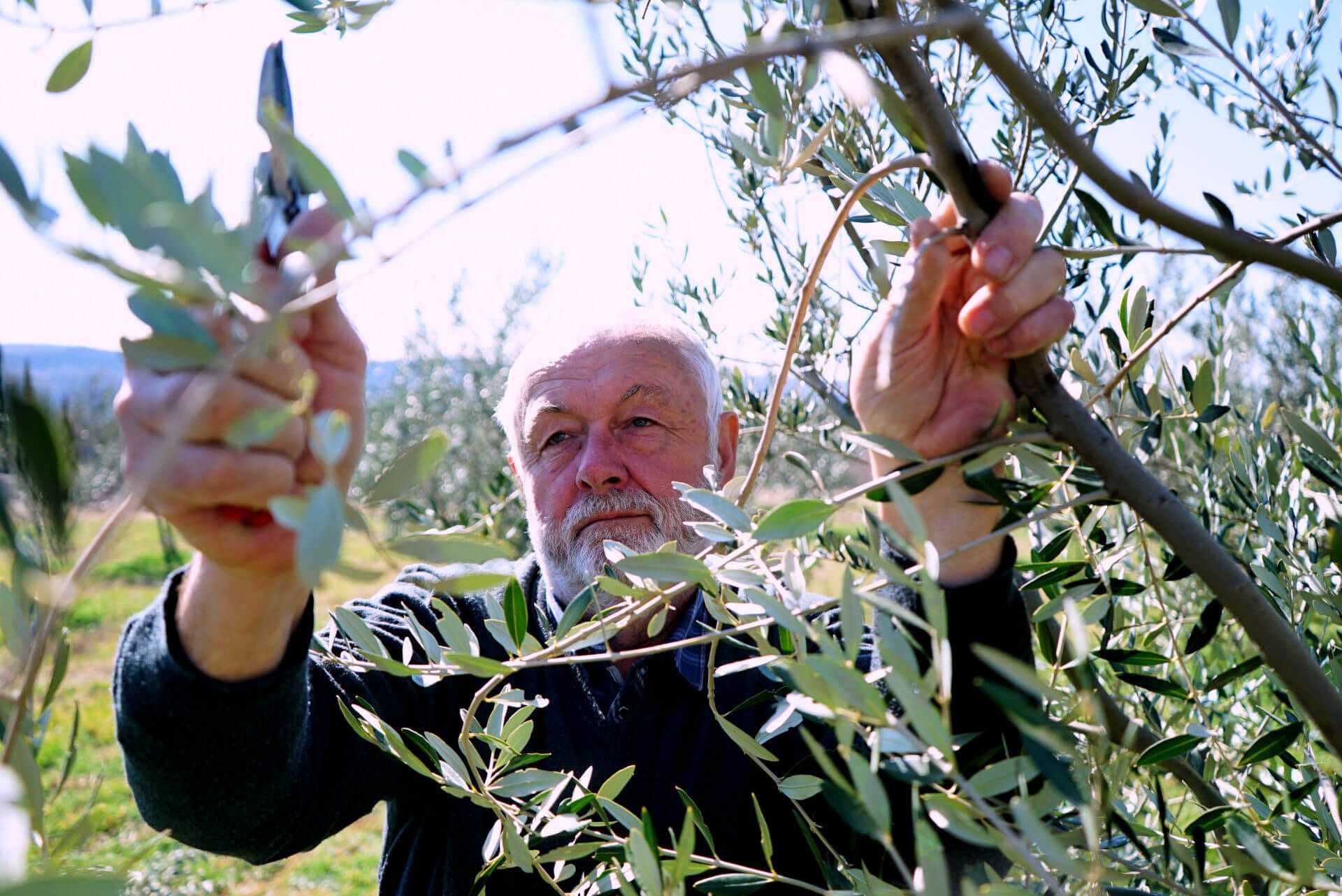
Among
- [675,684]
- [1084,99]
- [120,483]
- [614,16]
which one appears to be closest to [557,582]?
[675,684]

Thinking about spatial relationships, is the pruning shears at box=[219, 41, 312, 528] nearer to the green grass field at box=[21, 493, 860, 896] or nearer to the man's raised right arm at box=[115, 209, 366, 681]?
the man's raised right arm at box=[115, 209, 366, 681]

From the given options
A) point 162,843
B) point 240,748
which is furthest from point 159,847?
point 240,748

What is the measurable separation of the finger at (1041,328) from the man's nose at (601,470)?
194 cm

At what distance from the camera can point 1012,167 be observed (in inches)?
82.6

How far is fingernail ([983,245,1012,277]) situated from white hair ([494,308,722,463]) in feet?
7.07

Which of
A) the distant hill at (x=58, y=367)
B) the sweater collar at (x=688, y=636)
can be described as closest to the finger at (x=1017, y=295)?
the distant hill at (x=58, y=367)

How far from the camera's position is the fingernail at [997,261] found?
94cm

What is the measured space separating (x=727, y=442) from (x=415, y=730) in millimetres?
1452

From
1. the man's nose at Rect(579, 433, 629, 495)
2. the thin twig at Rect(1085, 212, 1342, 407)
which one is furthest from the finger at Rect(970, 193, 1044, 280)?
the man's nose at Rect(579, 433, 629, 495)

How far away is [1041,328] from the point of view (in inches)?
38.3

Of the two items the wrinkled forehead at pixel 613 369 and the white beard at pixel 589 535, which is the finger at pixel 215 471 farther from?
the wrinkled forehead at pixel 613 369

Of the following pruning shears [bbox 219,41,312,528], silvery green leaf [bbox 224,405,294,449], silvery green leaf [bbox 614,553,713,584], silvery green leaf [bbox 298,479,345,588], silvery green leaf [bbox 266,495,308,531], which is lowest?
silvery green leaf [bbox 298,479,345,588]

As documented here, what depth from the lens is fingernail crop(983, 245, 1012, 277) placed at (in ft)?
3.08

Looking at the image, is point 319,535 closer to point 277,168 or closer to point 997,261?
point 277,168
